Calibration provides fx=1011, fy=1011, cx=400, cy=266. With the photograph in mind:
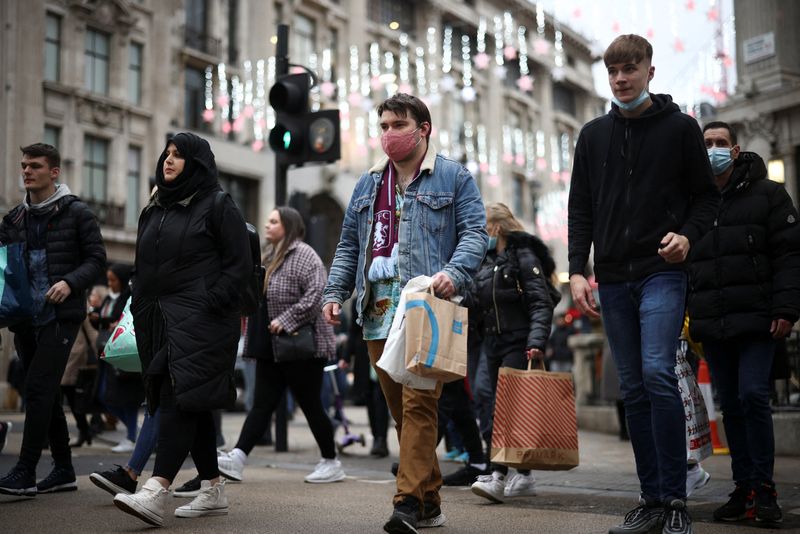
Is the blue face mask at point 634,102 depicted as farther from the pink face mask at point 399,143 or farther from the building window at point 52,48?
the building window at point 52,48

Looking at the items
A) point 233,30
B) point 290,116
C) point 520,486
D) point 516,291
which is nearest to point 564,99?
point 233,30

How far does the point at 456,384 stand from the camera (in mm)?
6891

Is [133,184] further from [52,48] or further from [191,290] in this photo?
[191,290]

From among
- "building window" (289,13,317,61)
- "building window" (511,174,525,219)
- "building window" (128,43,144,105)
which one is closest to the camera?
"building window" (128,43,144,105)

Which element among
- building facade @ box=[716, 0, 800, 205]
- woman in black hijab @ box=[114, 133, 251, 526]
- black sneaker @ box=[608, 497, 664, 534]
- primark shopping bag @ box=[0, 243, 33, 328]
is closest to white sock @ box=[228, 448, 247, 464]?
woman in black hijab @ box=[114, 133, 251, 526]

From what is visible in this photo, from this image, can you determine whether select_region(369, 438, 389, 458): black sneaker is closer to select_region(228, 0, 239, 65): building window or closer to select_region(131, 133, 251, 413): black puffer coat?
select_region(131, 133, 251, 413): black puffer coat

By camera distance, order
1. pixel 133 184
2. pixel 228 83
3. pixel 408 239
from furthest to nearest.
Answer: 1. pixel 228 83
2. pixel 133 184
3. pixel 408 239

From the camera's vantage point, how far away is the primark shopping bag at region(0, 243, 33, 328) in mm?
5816

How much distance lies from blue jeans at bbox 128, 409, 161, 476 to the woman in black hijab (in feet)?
1.99

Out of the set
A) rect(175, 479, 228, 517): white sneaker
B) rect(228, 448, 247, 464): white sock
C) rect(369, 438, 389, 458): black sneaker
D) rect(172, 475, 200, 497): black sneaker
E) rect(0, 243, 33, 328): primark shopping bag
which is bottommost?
rect(369, 438, 389, 458): black sneaker

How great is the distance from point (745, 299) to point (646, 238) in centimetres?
98

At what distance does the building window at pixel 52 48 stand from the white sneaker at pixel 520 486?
2427 centimetres

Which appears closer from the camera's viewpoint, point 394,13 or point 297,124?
point 297,124

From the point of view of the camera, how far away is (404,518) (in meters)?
4.25
